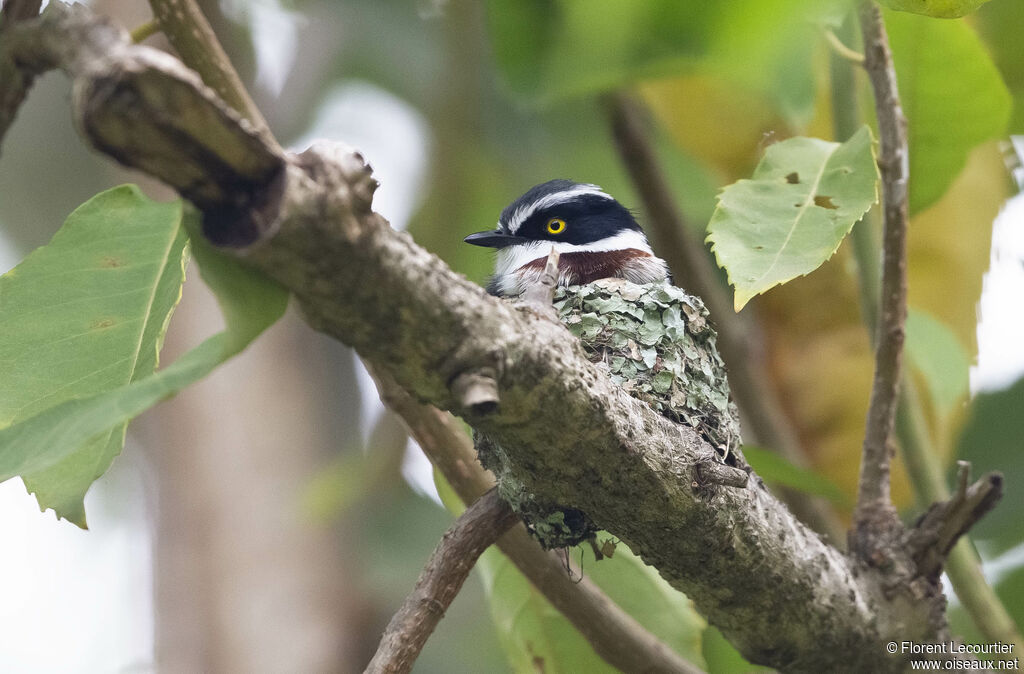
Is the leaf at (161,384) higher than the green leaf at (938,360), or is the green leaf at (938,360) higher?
the green leaf at (938,360)

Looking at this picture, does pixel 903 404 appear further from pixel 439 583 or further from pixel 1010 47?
pixel 439 583

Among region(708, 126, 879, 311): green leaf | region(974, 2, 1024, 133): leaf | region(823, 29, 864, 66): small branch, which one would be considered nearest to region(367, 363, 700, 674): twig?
region(708, 126, 879, 311): green leaf

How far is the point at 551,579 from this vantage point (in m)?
2.48

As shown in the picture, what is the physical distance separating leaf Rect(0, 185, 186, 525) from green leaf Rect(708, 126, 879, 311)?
3.07 feet

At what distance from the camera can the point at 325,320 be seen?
4.05 ft

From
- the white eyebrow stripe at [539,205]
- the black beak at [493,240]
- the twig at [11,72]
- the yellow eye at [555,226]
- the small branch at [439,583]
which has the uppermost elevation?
the white eyebrow stripe at [539,205]

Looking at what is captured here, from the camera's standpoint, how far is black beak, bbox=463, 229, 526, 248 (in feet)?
10.9

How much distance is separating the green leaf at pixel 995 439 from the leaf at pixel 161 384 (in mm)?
3353

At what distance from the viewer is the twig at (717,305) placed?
3.74 metres

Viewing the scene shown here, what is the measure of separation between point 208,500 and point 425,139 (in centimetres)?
227

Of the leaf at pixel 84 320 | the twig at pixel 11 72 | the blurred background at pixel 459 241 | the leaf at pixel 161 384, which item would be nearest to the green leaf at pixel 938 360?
the blurred background at pixel 459 241

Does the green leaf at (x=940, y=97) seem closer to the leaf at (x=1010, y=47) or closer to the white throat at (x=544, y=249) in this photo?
the leaf at (x=1010, y=47)

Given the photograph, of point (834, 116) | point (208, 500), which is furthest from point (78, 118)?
point (208, 500)

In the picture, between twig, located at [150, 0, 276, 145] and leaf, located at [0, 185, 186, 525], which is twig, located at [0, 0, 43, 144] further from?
twig, located at [150, 0, 276, 145]
